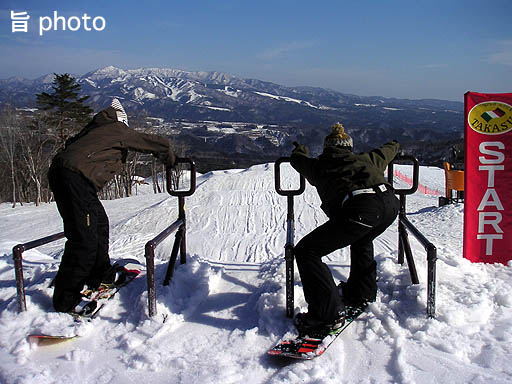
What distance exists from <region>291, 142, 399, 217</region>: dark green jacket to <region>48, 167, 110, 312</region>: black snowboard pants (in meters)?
1.81

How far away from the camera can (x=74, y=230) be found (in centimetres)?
343

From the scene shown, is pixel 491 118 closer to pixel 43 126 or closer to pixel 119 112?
pixel 119 112

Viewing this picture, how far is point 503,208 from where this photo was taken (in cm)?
454

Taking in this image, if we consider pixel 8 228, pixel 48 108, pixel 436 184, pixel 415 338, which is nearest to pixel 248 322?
pixel 415 338

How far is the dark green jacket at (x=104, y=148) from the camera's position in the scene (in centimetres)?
338

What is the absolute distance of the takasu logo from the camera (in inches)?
174

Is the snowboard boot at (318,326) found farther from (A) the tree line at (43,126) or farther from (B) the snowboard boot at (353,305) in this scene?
(A) the tree line at (43,126)

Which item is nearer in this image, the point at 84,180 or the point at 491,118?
the point at 84,180

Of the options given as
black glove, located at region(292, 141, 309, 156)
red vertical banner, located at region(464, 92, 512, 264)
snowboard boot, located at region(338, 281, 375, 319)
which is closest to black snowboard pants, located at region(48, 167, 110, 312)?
black glove, located at region(292, 141, 309, 156)

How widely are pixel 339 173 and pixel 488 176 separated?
7.92ft

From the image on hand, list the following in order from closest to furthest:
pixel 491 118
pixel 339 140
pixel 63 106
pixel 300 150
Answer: pixel 339 140 < pixel 300 150 < pixel 491 118 < pixel 63 106

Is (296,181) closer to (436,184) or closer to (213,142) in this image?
(436,184)

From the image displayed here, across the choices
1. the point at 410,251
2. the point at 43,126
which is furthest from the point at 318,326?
the point at 43,126

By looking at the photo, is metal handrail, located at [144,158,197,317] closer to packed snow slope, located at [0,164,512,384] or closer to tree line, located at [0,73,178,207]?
packed snow slope, located at [0,164,512,384]
